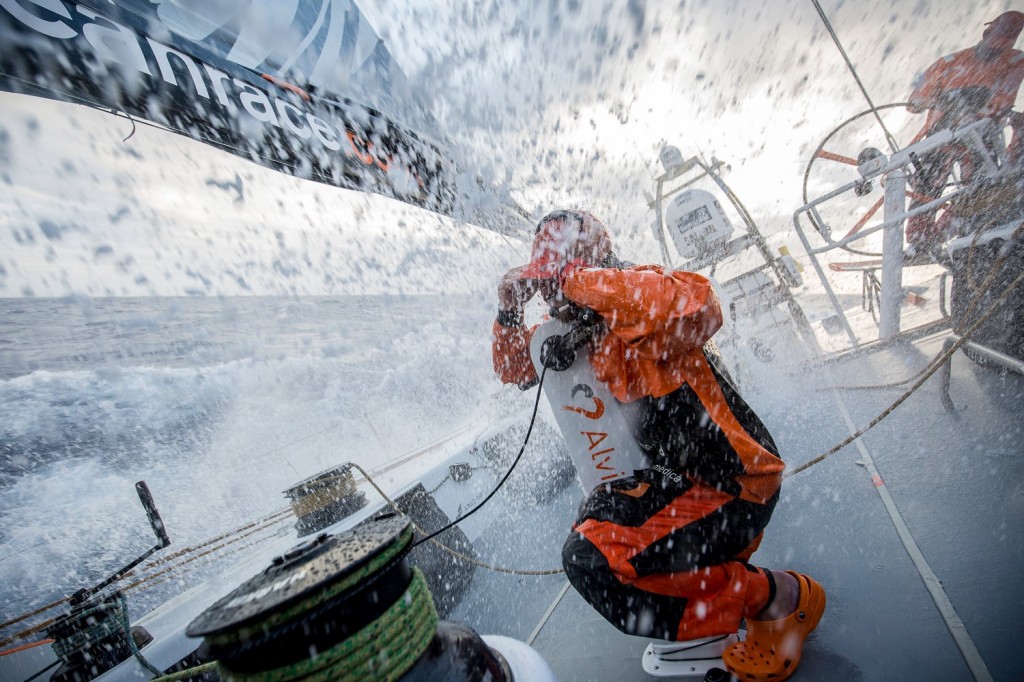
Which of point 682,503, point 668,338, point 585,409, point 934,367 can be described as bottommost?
point 934,367

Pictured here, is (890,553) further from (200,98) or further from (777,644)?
(200,98)

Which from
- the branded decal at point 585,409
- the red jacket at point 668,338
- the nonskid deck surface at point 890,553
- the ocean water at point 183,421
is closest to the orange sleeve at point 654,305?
the red jacket at point 668,338

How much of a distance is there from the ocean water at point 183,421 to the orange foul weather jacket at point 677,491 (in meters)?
1.64

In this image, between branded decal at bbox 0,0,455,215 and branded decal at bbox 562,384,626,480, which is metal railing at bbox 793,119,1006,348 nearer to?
branded decal at bbox 562,384,626,480

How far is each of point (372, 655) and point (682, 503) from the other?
44.1 inches

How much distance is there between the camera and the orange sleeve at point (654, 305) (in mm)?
1455

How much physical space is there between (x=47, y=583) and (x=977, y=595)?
7895 mm

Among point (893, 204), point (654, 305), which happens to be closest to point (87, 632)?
point (654, 305)

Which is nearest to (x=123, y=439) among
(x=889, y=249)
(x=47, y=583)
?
(x=47, y=583)

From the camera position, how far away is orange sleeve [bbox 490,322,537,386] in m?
2.17

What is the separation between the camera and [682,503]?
151 cm

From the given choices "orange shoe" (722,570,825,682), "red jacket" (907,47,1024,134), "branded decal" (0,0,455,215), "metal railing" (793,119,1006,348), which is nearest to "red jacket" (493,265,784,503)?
"orange shoe" (722,570,825,682)

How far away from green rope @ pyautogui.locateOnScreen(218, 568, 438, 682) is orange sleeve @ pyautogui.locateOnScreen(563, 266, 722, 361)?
1.08 meters

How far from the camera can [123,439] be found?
7395mm
